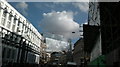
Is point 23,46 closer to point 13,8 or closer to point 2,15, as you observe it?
point 13,8

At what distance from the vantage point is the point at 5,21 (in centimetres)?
3272

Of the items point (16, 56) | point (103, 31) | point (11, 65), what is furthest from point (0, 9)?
point (103, 31)

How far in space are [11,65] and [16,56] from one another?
1298cm

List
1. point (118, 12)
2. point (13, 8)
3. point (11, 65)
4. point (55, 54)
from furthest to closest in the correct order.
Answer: point (55, 54) < point (13, 8) < point (11, 65) < point (118, 12)

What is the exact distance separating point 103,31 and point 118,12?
11.4 ft

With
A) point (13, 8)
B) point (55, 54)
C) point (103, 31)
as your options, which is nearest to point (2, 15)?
point (13, 8)

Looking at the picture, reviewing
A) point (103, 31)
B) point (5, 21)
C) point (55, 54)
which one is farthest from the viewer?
point (55, 54)

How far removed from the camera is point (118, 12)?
42.4ft

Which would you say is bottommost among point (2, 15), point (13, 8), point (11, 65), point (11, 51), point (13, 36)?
point (11, 65)

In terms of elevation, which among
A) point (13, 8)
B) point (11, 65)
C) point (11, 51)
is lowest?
point (11, 65)

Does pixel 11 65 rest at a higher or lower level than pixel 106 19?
lower

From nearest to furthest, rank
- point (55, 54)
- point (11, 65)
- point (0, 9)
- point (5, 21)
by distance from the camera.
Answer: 1. point (11, 65)
2. point (0, 9)
3. point (5, 21)
4. point (55, 54)

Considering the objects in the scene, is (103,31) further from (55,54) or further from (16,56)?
(55,54)

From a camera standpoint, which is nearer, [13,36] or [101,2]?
[101,2]
